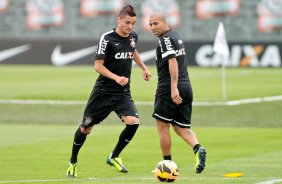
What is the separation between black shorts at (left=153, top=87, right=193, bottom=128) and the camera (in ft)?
45.2

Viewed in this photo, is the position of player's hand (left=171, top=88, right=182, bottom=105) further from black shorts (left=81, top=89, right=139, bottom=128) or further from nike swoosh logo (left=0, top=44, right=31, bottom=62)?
nike swoosh logo (left=0, top=44, right=31, bottom=62)

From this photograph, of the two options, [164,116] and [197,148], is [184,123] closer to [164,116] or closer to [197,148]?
[164,116]

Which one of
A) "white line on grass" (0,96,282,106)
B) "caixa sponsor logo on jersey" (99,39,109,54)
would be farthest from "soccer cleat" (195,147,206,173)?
"white line on grass" (0,96,282,106)

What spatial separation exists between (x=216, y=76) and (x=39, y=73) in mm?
7585

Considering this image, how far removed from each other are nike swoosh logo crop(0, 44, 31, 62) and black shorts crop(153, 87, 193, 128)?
31673 millimetres

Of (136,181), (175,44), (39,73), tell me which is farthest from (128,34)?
(39,73)

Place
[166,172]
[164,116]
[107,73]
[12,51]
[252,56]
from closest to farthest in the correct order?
[166,172] < [107,73] < [164,116] < [252,56] < [12,51]

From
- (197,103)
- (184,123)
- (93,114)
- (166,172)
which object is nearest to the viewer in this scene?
(166,172)

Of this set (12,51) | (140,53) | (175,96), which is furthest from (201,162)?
(12,51)

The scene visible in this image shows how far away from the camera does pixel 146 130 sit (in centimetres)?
2202

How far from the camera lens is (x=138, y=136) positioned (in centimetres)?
2045

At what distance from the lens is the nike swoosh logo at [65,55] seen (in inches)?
1747

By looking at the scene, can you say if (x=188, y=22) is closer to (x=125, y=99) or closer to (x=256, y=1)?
(x=256, y=1)

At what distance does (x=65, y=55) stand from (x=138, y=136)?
24.8m
